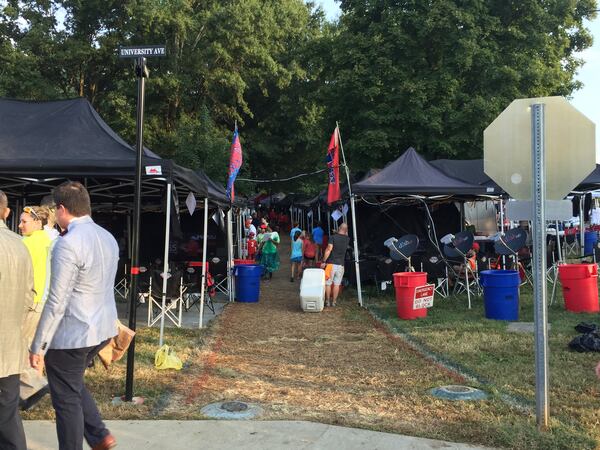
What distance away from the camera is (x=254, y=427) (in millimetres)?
4316

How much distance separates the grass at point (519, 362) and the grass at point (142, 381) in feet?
9.63

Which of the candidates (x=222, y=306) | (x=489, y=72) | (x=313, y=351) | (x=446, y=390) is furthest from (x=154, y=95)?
(x=446, y=390)

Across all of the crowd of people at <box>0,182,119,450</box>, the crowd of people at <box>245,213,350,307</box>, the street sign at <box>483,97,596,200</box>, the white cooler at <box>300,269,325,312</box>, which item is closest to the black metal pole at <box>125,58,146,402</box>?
the crowd of people at <box>0,182,119,450</box>

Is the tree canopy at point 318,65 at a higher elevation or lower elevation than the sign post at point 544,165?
higher

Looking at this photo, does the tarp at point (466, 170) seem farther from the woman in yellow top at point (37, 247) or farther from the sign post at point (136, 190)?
the woman in yellow top at point (37, 247)

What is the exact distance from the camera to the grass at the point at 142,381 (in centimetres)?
465

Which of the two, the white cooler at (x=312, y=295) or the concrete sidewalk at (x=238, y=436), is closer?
the concrete sidewalk at (x=238, y=436)

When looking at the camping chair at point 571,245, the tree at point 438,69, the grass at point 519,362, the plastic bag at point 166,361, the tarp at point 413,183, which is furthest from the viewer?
the tree at point 438,69

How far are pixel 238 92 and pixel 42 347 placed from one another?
25445mm

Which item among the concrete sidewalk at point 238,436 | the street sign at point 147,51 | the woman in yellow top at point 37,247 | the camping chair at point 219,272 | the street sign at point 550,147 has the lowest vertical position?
the concrete sidewalk at point 238,436

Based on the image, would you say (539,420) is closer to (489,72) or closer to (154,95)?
(489,72)

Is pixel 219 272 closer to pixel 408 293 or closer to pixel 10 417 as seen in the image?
pixel 408 293

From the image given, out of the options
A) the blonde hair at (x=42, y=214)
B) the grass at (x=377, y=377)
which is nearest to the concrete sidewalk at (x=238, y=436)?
the grass at (x=377, y=377)

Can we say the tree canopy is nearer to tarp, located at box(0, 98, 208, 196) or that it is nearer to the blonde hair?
tarp, located at box(0, 98, 208, 196)
